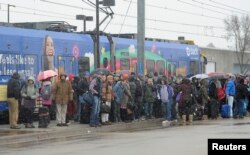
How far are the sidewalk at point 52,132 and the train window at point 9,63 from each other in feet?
6.15

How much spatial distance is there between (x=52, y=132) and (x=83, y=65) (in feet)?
22.2

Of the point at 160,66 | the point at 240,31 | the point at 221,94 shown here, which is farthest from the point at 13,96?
the point at 240,31

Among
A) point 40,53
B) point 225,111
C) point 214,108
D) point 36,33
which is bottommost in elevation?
point 225,111

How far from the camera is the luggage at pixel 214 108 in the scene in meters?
24.5

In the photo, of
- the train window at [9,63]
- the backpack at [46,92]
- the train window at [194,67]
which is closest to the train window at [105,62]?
the train window at [9,63]

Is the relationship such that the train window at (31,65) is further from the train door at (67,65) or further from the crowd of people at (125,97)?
the train door at (67,65)

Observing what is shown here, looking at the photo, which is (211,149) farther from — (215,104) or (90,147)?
(215,104)

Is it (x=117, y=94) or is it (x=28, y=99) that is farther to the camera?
(x=117, y=94)

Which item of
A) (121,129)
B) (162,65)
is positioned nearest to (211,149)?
(121,129)

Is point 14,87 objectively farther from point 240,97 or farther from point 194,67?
point 194,67

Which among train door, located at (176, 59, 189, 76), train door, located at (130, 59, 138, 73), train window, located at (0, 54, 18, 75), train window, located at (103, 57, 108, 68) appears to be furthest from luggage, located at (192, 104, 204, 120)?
train door, located at (176, 59, 189, 76)

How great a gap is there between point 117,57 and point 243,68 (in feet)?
135

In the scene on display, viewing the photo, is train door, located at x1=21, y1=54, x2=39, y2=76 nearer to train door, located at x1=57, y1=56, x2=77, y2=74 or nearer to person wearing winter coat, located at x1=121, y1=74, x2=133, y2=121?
train door, located at x1=57, y1=56, x2=77, y2=74

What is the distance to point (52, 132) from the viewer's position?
1758 cm
